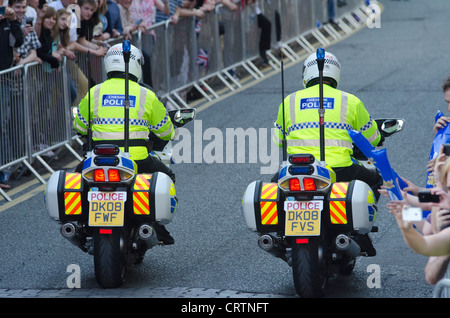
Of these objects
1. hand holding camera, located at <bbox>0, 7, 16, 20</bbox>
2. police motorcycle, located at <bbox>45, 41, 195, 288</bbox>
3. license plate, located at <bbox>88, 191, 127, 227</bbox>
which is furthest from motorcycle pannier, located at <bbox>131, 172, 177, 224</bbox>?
hand holding camera, located at <bbox>0, 7, 16, 20</bbox>

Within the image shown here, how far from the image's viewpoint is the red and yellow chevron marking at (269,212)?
8.06 m

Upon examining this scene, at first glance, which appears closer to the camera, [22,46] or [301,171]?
[301,171]

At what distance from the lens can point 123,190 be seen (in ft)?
27.6

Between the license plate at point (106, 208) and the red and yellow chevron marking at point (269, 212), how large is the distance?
111 cm

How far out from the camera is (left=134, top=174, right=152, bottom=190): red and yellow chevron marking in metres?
8.43

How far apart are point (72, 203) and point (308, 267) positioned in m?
2.01

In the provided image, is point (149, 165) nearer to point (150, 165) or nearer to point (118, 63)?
point (150, 165)

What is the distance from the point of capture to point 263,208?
8.08 m

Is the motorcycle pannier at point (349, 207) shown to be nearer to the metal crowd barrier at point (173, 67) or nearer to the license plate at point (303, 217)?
the license plate at point (303, 217)

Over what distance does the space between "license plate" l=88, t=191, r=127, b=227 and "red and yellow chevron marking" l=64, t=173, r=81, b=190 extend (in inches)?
8.0

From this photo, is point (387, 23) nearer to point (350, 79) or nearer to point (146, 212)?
point (350, 79)

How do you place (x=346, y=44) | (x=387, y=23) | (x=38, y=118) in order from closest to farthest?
→ (x=38, y=118), (x=346, y=44), (x=387, y=23)

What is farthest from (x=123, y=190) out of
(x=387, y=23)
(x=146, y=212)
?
(x=387, y=23)
